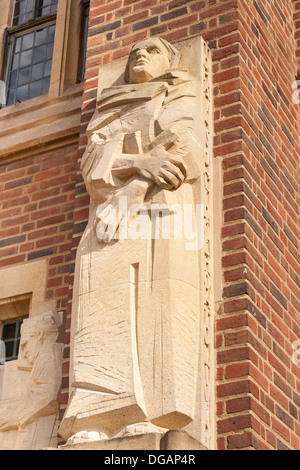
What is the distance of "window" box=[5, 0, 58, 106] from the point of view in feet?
28.3

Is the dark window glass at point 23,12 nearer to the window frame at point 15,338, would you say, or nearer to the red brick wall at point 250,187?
the red brick wall at point 250,187

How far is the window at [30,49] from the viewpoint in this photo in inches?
339

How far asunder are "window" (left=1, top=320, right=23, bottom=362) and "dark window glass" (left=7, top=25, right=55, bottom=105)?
2.13 m

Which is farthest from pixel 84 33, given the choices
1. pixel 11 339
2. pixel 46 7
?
pixel 11 339

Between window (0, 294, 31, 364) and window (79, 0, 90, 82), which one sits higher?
window (79, 0, 90, 82)

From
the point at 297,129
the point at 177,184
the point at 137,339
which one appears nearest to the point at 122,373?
the point at 137,339

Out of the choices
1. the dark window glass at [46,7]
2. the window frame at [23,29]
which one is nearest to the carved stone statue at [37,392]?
the window frame at [23,29]

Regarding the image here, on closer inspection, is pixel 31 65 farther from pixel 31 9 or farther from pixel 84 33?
pixel 31 9

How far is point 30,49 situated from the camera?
8.91 meters

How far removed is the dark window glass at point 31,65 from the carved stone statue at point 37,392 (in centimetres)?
261

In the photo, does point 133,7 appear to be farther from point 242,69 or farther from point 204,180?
point 204,180

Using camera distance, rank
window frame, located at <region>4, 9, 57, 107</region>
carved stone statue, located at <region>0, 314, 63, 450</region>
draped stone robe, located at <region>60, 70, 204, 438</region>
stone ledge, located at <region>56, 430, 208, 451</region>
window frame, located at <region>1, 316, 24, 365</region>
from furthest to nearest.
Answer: window frame, located at <region>4, 9, 57, 107</region>
window frame, located at <region>1, 316, 24, 365</region>
carved stone statue, located at <region>0, 314, 63, 450</region>
draped stone robe, located at <region>60, 70, 204, 438</region>
stone ledge, located at <region>56, 430, 208, 451</region>

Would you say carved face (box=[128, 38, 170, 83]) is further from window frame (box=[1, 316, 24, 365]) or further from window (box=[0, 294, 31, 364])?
window frame (box=[1, 316, 24, 365])

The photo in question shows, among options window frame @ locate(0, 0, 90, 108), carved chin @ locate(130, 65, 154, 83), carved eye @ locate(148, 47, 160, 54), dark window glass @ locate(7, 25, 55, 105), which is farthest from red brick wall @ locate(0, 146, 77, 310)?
carved eye @ locate(148, 47, 160, 54)
